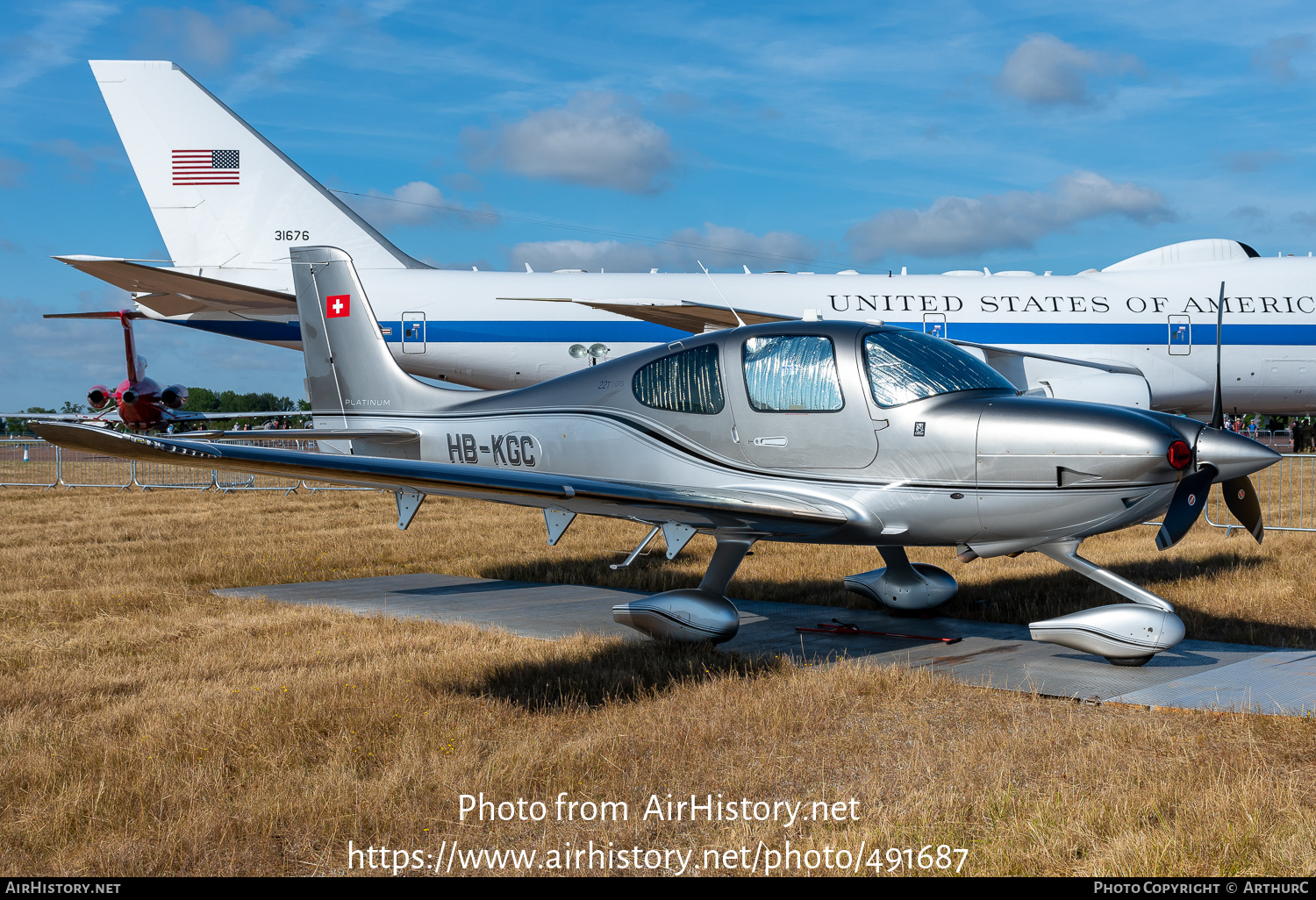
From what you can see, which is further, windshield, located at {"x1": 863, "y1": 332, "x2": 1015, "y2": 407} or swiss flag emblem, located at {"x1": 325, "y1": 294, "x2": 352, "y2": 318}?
swiss flag emblem, located at {"x1": 325, "y1": 294, "x2": 352, "y2": 318}

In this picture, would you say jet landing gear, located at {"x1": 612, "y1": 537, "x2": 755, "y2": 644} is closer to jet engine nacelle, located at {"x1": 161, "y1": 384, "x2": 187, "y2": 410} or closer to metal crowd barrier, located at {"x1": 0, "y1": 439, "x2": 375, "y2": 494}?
metal crowd barrier, located at {"x1": 0, "y1": 439, "x2": 375, "y2": 494}

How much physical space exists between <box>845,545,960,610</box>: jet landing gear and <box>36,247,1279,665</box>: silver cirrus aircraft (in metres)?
1.65

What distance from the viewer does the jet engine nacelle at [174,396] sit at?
3228 centimetres

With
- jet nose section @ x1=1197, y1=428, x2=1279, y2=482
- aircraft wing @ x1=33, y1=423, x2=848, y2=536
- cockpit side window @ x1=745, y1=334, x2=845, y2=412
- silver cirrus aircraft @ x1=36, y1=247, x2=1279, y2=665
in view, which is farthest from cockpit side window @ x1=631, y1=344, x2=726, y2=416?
jet nose section @ x1=1197, y1=428, x2=1279, y2=482

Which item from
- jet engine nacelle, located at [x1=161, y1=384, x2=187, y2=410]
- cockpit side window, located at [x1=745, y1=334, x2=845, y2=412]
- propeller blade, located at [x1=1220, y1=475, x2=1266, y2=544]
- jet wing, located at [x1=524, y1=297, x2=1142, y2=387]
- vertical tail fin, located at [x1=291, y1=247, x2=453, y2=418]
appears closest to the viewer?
propeller blade, located at [x1=1220, y1=475, x2=1266, y2=544]

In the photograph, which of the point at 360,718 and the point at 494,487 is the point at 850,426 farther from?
the point at 360,718

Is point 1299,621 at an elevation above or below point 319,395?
below

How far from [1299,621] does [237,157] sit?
19.5 metres

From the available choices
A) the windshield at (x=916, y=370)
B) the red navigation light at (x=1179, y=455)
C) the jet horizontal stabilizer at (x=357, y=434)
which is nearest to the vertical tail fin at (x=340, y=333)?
the jet horizontal stabilizer at (x=357, y=434)

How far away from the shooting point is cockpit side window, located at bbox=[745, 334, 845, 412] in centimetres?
630

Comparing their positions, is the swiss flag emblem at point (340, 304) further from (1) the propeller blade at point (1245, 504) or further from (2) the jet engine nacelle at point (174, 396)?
(2) the jet engine nacelle at point (174, 396)

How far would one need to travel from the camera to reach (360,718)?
5.00 metres
